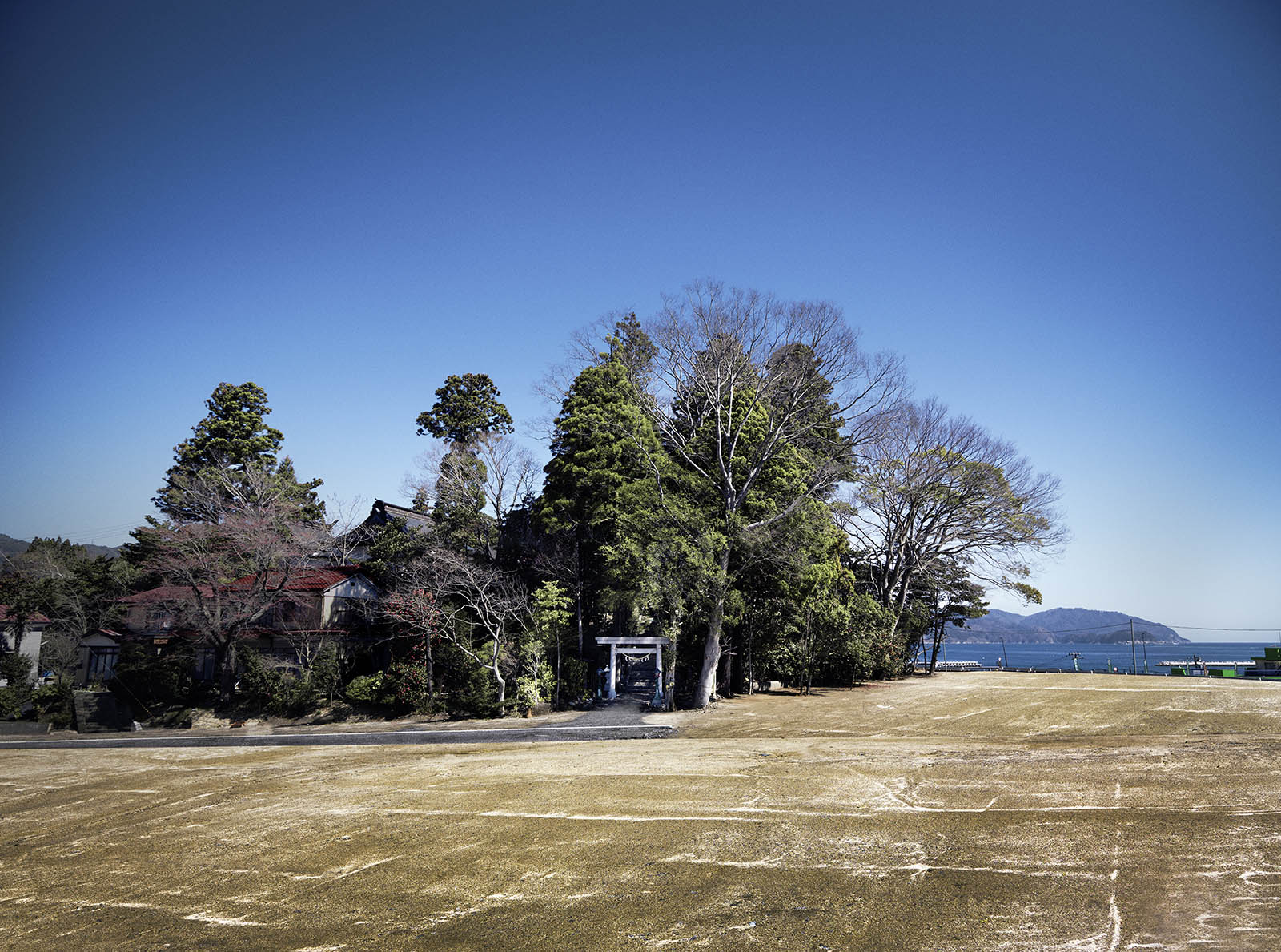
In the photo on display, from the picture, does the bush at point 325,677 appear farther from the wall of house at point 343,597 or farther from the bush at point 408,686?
the wall of house at point 343,597

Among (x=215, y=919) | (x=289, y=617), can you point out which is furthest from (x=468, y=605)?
(x=215, y=919)

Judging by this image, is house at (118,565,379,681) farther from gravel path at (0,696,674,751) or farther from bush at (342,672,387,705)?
gravel path at (0,696,674,751)

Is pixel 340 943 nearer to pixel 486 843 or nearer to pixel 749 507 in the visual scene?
pixel 486 843

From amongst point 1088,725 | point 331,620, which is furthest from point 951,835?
point 331,620

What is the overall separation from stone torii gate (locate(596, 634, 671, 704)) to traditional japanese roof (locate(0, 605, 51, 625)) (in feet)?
83.6

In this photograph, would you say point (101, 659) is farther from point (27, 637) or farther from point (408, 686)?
point (408, 686)

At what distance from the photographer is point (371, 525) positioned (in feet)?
104

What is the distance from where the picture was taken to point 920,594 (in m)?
33.6

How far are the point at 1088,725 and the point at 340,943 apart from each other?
14083mm

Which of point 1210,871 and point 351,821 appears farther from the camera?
point 351,821

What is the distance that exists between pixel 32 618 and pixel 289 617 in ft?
45.9

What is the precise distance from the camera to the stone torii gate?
1978 cm

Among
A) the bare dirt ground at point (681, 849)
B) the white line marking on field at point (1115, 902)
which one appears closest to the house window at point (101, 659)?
the bare dirt ground at point (681, 849)

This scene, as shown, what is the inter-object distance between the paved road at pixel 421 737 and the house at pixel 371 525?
12414 mm
